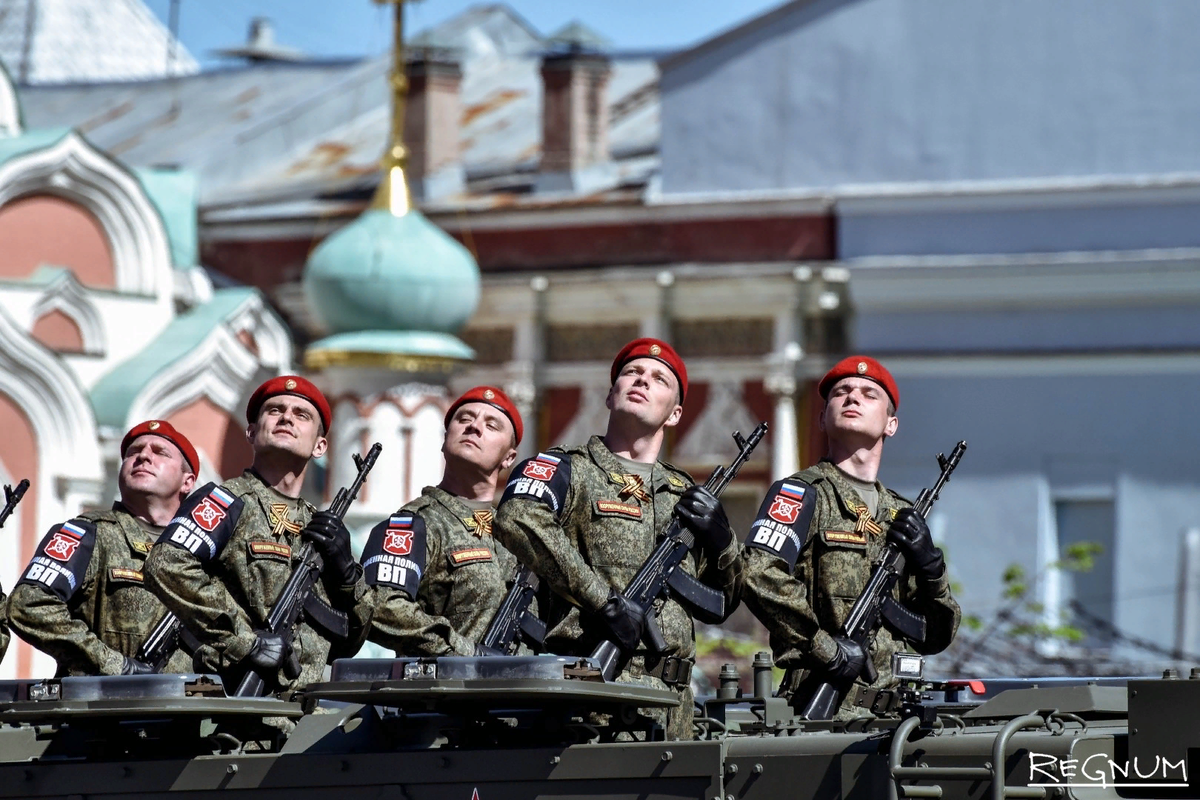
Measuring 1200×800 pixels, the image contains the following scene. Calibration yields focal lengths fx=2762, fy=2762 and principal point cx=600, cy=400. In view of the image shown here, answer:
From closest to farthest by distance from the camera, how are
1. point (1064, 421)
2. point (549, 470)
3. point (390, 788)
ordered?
point (390, 788), point (549, 470), point (1064, 421)

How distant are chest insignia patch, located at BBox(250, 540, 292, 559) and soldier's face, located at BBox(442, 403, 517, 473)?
69 cm

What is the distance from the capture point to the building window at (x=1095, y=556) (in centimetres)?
2288

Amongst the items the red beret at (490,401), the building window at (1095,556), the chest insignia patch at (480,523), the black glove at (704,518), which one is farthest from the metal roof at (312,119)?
the black glove at (704,518)

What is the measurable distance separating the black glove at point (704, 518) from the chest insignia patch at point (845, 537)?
682 millimetres

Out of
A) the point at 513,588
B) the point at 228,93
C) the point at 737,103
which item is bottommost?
the point at 513,588

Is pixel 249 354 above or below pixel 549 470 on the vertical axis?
above

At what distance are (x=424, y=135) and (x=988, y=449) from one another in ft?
22.4

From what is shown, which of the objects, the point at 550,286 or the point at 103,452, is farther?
the point at 550,286

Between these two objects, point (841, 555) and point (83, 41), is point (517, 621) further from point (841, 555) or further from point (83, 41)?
point (83, 41)

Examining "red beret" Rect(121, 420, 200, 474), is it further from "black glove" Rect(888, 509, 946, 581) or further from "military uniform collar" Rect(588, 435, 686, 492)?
"black glove" Rect(888, 509, 946, 581)

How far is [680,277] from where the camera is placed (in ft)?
77.5

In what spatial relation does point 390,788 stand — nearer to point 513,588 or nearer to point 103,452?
point 513,588

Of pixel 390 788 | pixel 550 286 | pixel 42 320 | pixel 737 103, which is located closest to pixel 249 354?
pixel 42 320

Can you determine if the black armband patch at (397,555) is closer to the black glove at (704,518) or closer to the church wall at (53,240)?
the black glove at (704,518)
